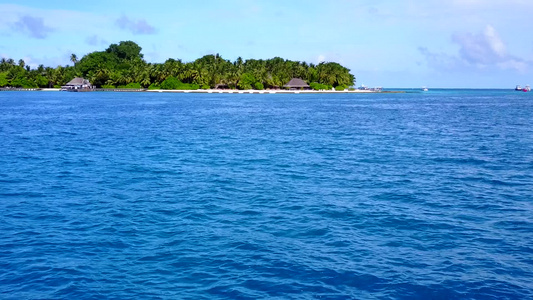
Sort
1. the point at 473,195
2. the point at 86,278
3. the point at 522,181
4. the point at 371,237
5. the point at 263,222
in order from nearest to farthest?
1. the point at 86,278
2. the point at 371,237
3. the point at 263,222
4. the point at 473,195
5. the point at 522,181

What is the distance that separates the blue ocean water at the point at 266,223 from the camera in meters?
14.3

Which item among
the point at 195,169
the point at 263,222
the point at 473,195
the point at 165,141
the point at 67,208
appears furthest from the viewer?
the point at 165,141

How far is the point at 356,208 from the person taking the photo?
22219mm

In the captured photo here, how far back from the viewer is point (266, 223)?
65.2 ft

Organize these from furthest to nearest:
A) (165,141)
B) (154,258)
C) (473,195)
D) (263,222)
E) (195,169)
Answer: (165,141)
(195,169)
(473,195)
(263,222)
(154,258)

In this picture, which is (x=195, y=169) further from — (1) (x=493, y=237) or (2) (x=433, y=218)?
(1) (x=493, y=237)

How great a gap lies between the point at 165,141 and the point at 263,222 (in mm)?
29383

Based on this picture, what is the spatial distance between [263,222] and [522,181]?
55.2 feet

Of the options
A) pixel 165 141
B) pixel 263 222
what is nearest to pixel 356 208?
pixel 263 222

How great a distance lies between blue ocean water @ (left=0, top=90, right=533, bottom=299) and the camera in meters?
14.3

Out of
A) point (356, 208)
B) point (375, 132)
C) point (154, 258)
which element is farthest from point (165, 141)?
point (154, 258)

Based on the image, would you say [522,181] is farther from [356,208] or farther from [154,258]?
→ [154,258]

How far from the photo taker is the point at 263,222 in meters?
20.0

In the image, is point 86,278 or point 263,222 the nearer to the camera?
point 86,278
